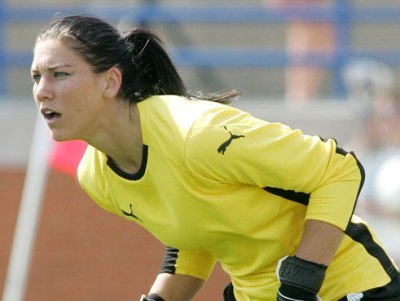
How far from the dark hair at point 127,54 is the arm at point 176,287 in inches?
24.2

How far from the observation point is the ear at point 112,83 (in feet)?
12.1

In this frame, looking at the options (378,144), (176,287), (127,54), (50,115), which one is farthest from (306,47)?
(50,115)

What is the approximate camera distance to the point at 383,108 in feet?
25.3

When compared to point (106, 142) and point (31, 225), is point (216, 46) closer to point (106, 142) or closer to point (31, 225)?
point (31, 225)


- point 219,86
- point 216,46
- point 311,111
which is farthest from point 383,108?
point 216,46

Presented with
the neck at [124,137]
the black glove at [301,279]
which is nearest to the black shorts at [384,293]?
the black glove at [301,279]

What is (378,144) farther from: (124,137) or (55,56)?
(55,56)

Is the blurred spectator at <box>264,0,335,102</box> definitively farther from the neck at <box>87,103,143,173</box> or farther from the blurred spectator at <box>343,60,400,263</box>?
the neck at <box>87,103,143,173</box>

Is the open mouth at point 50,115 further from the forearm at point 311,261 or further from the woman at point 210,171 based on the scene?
the forearm at point 311,261

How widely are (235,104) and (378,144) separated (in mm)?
897

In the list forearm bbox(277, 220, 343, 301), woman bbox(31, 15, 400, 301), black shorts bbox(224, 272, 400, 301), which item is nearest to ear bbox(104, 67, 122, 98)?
woman bbox(31, 15, 400, 301)

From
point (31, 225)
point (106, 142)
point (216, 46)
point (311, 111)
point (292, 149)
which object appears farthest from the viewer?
point (216, 46)

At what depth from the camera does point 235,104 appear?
7270 millimetres

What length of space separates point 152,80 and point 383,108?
4037 millimetres
